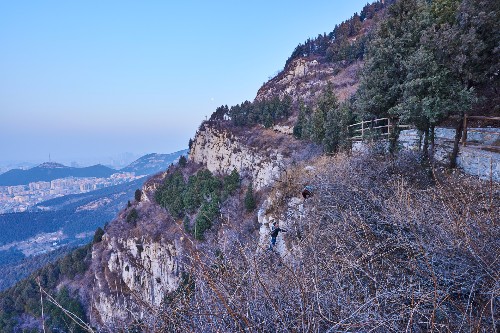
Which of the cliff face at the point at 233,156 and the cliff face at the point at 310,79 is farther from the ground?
the cliff face at the point at 310,79

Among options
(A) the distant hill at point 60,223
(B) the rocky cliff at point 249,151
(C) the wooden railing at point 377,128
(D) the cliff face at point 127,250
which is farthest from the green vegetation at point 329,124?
(A) the distant hill at point 60,223

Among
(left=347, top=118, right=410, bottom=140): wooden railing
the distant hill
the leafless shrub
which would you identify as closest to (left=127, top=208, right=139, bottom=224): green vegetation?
(left=347, top=118, right=410, bottom=140): wooden railing

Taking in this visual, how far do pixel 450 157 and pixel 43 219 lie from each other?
528 feet

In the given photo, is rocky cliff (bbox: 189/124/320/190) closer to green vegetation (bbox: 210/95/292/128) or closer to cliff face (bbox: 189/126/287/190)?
cliff face (bbox: 189/126/287/190)

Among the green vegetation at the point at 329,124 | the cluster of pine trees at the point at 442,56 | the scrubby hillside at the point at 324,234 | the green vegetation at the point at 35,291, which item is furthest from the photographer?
the green vegetation at the point at 35,291

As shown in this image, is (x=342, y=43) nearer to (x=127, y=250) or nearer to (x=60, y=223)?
(x=127, y=250)

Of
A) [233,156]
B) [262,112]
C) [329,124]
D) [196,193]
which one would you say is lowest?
[196,193]

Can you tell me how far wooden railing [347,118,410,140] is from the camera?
13.4 metres

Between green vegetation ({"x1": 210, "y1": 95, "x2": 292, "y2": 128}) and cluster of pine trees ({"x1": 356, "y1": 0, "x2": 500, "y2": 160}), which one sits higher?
green vegetation ({"x1": 210, "y1": 95, "x2": 292, "y2": 128})

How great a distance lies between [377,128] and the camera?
15539mm

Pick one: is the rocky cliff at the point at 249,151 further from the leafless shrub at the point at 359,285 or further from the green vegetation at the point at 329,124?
the leafless shrub at the point at 359,285

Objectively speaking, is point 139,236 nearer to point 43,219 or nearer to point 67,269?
point 67,269

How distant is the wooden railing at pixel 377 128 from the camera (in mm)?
13376

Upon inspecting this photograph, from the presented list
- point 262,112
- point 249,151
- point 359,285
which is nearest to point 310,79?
point 262,112
